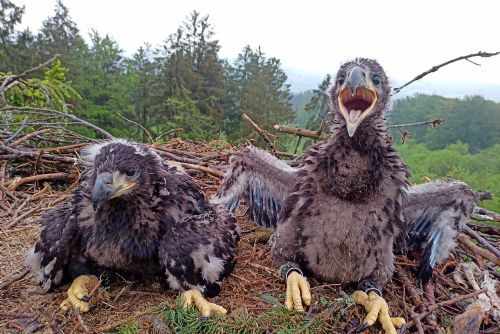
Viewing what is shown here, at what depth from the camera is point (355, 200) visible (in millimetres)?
2393

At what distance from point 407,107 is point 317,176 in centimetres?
4206

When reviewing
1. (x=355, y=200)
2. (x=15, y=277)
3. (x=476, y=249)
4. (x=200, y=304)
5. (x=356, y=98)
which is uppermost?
(x=356, y=98)

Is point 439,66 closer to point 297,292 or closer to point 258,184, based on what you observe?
point 258,184

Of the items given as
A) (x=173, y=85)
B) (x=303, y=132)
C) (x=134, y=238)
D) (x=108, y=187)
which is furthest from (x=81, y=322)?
(x=173, y=85)

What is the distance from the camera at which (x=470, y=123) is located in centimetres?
3594

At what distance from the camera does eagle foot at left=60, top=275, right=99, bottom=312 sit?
2.33 m

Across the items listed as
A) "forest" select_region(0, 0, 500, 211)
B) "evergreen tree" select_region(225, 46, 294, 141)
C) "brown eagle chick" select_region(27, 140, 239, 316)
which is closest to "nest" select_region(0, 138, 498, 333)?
"brown eagle chick" select_region(27, 140, 239, 316)

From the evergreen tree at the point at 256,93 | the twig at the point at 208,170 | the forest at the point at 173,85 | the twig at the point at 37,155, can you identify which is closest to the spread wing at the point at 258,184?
the twig at the point at 208,170

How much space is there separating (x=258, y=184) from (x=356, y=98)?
40.7 inches

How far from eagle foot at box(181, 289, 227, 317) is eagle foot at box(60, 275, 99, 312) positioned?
61 cm

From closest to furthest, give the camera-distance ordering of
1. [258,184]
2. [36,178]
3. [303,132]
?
[258,184] → [36,178] → [303,132]

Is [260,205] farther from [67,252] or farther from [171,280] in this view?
[67,252]

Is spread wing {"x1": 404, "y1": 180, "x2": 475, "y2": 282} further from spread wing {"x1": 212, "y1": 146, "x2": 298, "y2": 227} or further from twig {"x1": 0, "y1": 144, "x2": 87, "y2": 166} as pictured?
twig {"x1": 0, "y1": 144, "x2": 87, "y2": 166}

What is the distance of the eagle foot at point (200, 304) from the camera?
2.25m
